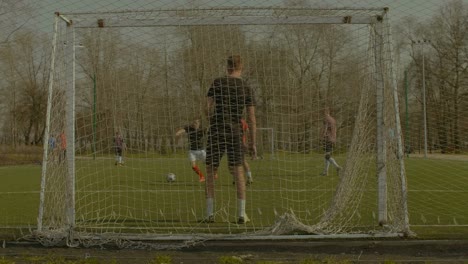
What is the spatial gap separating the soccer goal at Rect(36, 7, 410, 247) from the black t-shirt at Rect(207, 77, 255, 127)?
16.5 inches

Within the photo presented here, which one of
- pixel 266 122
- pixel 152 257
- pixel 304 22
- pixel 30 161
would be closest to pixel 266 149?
pixel 266 122

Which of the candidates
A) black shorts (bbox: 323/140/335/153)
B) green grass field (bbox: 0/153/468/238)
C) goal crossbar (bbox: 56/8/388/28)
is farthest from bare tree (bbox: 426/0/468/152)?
goal crossbar (bbox: 56/8/388/28)

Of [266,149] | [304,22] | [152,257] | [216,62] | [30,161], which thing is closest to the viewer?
[152,257]

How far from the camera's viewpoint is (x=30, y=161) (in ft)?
103

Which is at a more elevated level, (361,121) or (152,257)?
(361,121)

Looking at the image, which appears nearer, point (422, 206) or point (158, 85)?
point (158, 85)

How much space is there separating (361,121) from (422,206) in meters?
2.80

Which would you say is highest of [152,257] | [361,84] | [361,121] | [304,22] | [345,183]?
[304,22]

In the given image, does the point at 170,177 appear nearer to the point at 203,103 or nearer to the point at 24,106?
the point at 203,103

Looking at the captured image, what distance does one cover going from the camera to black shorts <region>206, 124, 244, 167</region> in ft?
24.0

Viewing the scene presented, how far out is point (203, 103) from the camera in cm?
794

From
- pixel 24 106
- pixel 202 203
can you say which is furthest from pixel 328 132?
pixel 24 106

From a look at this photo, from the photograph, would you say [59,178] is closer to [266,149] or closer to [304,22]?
[304,22]

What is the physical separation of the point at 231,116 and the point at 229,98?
0.23 m
